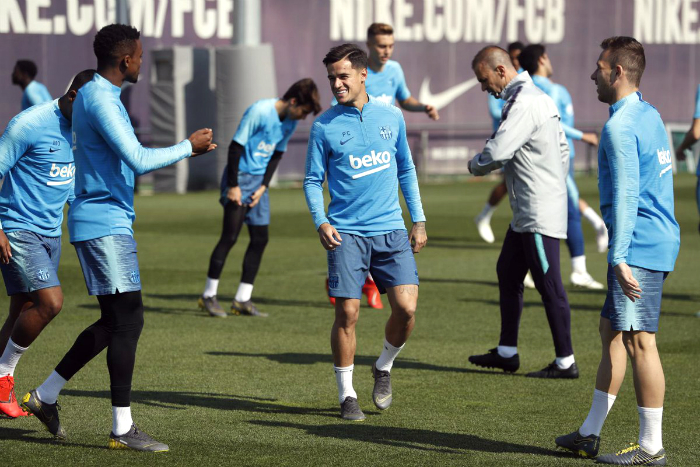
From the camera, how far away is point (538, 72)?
1141 centimetres

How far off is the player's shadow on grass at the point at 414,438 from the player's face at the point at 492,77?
2338 millimetres

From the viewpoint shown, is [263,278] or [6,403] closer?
[6,403]

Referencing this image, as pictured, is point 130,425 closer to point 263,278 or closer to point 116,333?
point 116,333

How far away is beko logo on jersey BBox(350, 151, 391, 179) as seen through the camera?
6641mm

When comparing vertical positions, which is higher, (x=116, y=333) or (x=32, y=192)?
(x=32, y=192)

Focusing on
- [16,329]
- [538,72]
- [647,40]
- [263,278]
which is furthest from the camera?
[647,40]

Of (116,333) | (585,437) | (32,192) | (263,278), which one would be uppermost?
(32,192)

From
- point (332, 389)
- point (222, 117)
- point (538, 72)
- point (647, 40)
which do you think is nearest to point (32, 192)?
point (332, 389)

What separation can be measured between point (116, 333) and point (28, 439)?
2.59ft

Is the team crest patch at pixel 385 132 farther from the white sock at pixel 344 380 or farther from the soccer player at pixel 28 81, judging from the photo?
the soccer player at pixel 28 81

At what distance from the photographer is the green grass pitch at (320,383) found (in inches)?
235

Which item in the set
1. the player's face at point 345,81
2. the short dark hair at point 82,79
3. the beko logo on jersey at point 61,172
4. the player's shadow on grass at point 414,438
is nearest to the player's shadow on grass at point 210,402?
the player's shadow on grass at point 414,438

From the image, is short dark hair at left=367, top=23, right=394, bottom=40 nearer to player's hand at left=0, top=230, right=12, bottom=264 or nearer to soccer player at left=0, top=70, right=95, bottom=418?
soccer player at left=0, top=70, right=95, bottom=418

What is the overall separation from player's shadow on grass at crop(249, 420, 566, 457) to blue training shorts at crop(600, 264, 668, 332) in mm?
789
